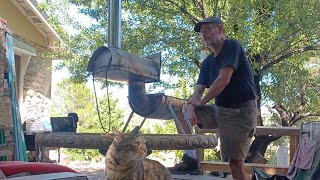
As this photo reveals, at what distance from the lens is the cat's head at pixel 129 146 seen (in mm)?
1616

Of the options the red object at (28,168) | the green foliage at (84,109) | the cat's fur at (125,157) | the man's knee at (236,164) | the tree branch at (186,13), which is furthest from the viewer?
the green foliage at (84,109)

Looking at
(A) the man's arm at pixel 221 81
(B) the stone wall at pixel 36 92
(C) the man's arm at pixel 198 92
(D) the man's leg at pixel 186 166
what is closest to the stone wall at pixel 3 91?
(D) the man's leg at pixel 186 166

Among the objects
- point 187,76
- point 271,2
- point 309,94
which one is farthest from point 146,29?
point 309,94

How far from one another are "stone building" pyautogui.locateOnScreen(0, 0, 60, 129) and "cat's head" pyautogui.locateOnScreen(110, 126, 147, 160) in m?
5.74

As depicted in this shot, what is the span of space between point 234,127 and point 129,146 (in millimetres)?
1318

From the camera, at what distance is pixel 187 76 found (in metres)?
7.20

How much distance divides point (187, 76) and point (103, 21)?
1.80 m

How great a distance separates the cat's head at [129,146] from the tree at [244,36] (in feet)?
13.9

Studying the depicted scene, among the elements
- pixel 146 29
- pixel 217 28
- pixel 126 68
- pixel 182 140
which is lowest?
pixel 182 140

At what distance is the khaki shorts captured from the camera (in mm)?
2762

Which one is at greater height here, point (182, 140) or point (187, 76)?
point (187, 76)

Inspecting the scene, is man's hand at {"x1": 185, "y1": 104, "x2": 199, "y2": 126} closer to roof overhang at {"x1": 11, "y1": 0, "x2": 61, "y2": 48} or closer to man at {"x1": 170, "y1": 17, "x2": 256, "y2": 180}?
man at {"x1": 170, "y1": 17, "x2": 256, "y2": 180}

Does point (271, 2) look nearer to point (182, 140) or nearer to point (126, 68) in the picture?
point (126, 68)

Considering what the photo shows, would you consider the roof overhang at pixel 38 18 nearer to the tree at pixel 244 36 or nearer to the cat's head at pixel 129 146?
the tree at pixel 244 36
